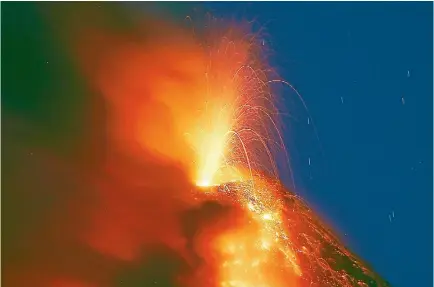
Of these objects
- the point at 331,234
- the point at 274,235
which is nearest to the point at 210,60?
the point at 274,235

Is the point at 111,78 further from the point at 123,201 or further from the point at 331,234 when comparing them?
the point at 331,234

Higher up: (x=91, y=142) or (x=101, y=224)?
(x=91, y=142)

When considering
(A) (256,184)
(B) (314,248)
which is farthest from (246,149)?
(B) (314,248)

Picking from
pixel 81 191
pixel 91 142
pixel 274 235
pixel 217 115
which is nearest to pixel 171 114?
pixel 217 115

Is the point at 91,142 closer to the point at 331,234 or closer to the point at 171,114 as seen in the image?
the point at 171,114

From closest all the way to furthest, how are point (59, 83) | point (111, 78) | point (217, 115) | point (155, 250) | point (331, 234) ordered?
point (155, 250) → point (59, 83) → point (111, 78) → point (217, 115) → point (331, 234)

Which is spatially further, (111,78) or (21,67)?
(111,78)

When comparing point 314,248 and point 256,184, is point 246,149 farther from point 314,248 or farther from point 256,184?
point 314,248

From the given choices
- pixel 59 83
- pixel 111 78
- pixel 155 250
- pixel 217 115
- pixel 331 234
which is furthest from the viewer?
pixel 331 234

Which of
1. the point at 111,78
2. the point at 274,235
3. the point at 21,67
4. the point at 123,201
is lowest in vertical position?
the point at 123,201
